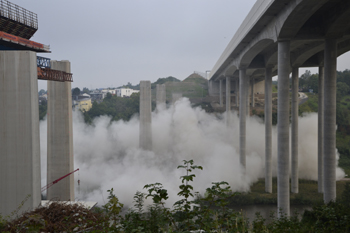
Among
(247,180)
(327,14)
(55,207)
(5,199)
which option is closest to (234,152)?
(247,180)

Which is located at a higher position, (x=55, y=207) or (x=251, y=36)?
(x=251, y=36)

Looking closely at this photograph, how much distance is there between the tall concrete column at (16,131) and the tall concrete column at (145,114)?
25.3m

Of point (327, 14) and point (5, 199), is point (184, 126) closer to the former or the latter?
point (327, 14)

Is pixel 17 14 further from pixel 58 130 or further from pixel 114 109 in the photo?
pixel 114 109

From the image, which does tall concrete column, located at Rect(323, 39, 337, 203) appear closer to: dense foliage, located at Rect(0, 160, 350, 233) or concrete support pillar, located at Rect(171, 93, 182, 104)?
dense foliage, located at Rect(0, 160, 350, 233)

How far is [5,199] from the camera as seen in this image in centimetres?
1184

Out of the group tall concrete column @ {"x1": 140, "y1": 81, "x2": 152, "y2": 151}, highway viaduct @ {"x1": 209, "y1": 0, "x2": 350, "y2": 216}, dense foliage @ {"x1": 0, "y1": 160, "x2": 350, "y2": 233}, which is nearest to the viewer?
dense foliage @ {"x1": 0, "y1": 160, "x2": 350, "y2": 233}

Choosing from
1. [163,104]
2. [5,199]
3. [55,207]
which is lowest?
[5,199]

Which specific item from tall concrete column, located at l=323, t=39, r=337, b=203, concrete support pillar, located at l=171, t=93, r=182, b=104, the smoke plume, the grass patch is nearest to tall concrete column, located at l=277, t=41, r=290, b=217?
tall concrete column, located at l=323, t=39, r=337, b=203

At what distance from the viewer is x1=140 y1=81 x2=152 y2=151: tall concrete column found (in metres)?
37.2

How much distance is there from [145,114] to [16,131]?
25688 millimetres

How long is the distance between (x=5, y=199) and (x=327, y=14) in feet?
56.1

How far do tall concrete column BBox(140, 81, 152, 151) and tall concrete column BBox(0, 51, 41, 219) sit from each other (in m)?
25.3

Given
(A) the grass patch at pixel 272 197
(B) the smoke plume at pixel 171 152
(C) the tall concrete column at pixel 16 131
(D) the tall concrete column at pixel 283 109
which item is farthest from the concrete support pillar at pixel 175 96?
(C) the tall concrete column at pixel 16 131
